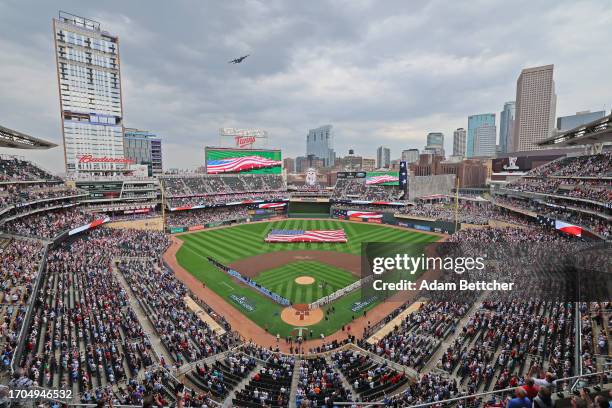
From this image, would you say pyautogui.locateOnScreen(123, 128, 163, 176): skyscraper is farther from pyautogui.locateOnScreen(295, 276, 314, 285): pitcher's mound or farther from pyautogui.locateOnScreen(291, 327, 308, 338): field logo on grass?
pyautogui.locateOnScreen(291, 327, 308, 338): field logo on grass

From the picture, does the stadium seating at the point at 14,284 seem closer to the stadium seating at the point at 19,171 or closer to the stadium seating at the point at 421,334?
the stadium seating at the point at 19,171

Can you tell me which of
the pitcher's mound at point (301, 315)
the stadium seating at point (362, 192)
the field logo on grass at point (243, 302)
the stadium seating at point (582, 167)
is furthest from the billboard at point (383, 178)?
the field logo on grass at point (243, 302)

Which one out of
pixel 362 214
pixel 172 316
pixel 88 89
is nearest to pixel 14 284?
pixel 172 316

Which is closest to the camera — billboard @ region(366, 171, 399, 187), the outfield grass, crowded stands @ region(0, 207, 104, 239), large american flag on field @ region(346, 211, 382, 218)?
the outfield grass

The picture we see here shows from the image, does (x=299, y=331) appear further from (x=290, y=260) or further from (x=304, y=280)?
(x=290, y=260)

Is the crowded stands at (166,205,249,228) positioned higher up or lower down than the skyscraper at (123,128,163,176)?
lower down

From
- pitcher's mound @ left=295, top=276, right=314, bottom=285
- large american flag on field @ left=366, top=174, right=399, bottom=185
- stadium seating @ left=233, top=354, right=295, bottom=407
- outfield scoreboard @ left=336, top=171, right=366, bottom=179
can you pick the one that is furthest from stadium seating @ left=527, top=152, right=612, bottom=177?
stadium seating @ left=233, top=354, right=295, bottom=407
